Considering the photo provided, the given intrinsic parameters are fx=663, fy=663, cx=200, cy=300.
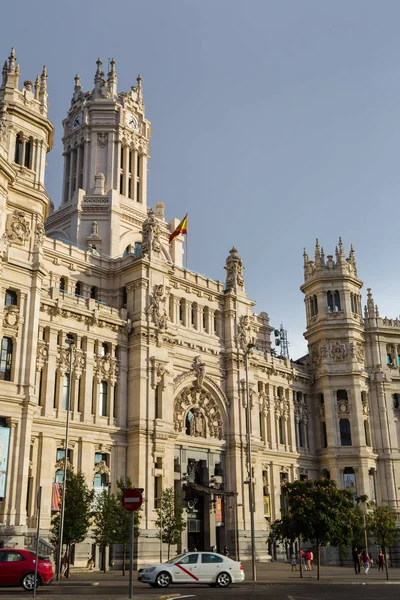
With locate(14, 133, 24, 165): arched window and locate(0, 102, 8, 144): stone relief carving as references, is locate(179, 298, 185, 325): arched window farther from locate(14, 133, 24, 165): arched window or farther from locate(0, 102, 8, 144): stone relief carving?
locate(0, 102, 8, 144): stone relief carving

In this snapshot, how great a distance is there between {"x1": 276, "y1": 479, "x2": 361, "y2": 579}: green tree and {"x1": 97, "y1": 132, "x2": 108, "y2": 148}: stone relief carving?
51.0m

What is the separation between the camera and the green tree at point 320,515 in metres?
43.4

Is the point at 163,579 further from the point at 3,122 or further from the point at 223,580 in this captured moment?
the point at 3,122

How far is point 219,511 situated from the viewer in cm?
6316

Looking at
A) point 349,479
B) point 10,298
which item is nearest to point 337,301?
point 349,479

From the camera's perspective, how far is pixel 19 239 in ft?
159

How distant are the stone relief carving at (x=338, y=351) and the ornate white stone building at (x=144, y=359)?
13 cm

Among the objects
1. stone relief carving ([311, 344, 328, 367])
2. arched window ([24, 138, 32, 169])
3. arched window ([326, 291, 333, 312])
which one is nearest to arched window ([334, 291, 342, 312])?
arched window ([326, 291, 333, 312])

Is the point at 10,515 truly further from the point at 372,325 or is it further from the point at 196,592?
the point at 372,325

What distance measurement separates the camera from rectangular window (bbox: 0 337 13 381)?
45.1 meters

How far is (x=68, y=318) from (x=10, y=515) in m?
17.9

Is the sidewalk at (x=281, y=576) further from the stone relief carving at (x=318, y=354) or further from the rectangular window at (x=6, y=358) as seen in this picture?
the stone relief carving at (x=318, y=354)

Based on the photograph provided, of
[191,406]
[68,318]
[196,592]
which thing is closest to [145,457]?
[191,406]

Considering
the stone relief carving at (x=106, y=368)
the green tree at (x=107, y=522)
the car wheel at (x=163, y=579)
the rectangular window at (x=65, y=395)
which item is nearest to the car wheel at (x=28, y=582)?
the car wheel at (x=163, y=579)
